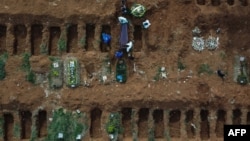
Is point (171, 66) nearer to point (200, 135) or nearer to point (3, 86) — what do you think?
point (200, 135)

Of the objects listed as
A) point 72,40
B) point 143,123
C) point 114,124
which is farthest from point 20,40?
point 143,123

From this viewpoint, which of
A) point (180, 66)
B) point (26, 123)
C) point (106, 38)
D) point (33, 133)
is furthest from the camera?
point (180, 66)

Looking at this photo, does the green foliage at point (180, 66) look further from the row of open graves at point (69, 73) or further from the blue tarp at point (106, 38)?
the blue tarp at point (106, 38)

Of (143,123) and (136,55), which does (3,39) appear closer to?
(136,55)

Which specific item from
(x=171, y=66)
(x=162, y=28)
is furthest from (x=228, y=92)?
(x=162, y=28)

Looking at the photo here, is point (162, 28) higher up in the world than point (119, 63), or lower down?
higher up

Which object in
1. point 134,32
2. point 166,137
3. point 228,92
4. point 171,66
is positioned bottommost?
point 166,137

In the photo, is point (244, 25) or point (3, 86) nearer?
point (3, 86)
